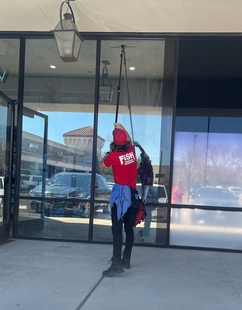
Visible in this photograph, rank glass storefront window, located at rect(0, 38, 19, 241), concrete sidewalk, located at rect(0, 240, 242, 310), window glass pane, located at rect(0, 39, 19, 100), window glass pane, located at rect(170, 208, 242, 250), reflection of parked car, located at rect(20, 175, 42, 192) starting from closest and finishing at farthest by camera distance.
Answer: concrete sidewalk, located at rect(0, 240, 242, 310), window glass pane, located at rect(170, 208, 242, 250), glass storefront window, located at rect(0, 38, 19, 241), reflection of parked car, located at rect(20, 175, 42, 192), window glass pane, located at rect(0, 39, 19, 100)

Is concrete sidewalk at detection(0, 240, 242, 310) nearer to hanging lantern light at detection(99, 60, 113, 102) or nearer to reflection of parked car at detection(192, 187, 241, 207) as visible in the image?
reflection of parked car at detection(192, 187, 241, 207)

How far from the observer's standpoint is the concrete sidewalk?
3.00 meters

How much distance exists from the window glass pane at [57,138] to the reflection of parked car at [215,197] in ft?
6.08

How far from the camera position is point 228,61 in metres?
5.32

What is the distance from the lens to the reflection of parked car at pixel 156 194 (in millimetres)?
5223

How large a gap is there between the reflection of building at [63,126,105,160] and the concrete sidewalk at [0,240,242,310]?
5.40 ft

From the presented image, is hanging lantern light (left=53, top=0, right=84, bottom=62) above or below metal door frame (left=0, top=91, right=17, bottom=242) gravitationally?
above

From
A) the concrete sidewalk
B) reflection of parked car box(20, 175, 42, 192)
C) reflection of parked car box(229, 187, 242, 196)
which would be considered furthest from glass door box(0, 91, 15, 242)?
reflection of parked car box(229, 187, 242, 196)

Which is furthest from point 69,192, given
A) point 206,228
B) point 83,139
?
point 206,228

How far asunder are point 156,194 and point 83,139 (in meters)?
1.57

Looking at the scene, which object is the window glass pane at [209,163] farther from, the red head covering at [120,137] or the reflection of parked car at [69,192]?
the red head covering at [120,137]

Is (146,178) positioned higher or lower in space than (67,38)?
lower

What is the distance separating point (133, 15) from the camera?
15.6 feet

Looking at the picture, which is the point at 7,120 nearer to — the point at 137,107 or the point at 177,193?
the point at 137,107
